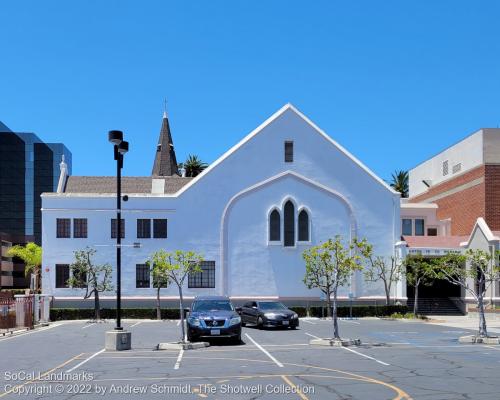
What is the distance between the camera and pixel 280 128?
47.8 m

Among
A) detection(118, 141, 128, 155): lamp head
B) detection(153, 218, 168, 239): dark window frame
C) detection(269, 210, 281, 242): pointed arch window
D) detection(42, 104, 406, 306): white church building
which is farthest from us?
detection(269, 210, 281, 242): pointed arch window

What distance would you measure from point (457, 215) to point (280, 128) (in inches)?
643

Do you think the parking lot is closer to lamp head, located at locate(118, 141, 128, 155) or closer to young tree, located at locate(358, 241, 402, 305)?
lamp head, located at locate(118, 141, 128, 155)

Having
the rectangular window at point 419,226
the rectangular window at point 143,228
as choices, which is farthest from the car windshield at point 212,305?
the rectangular window at point 419,226

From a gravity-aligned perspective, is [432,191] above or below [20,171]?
below

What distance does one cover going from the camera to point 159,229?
4634 cm

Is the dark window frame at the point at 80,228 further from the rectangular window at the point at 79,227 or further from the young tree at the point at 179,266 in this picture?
the young tree at the point at 179,266

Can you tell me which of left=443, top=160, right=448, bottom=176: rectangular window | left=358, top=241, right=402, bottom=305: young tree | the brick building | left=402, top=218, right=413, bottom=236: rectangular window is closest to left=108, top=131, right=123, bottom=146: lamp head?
left=358, top=241, right=402, bottom=305: young tree

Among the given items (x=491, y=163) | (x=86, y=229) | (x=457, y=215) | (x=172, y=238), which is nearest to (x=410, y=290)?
(x=457, y=215)

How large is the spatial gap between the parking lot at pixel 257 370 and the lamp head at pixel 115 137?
6837 millimetres

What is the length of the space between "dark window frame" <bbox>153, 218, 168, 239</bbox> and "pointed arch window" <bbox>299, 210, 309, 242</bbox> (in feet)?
30.2

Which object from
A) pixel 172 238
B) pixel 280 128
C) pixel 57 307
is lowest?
pixel 57 307

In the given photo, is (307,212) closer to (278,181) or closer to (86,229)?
(278,181)

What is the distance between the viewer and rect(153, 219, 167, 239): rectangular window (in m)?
46.3
